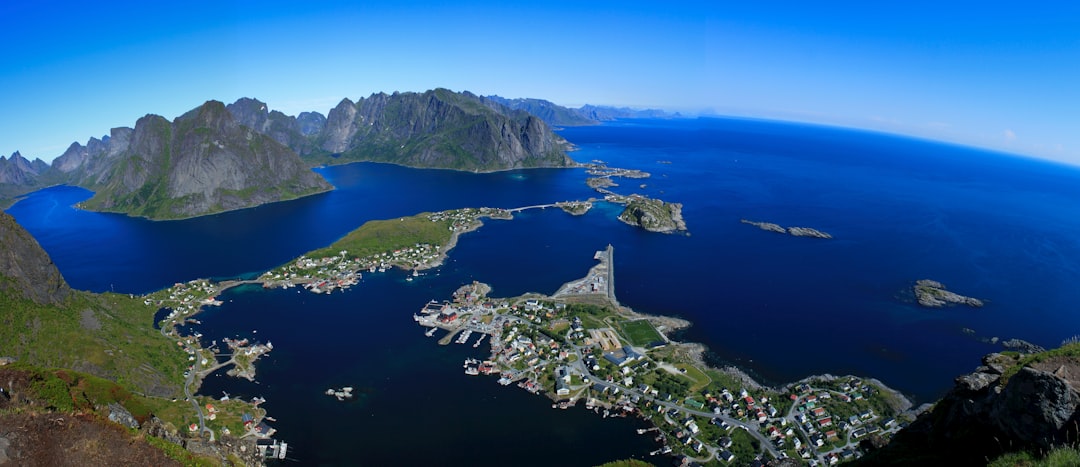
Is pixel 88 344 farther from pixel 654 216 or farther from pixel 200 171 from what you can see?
pixel 200 171

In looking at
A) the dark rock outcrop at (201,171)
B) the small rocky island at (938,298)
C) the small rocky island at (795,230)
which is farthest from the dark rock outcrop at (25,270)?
the small rocky island at (795,230)

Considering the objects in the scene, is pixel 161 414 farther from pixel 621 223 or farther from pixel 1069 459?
pixel 621 223

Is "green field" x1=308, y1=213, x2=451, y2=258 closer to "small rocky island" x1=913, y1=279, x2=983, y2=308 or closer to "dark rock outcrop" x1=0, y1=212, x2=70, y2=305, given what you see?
"dark rock outcrop" x1=0, y1=212, x2=70, y2=305

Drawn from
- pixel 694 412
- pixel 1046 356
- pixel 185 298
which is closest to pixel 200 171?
pixel 185 298

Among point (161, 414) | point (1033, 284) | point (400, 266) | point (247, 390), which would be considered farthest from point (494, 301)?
point (1033, 284)

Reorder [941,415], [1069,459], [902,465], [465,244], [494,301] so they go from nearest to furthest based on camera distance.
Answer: [1069,459]
[902,465]
[941,415]
[494,301]
[465,244]

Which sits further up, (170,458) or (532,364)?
(170,458)
